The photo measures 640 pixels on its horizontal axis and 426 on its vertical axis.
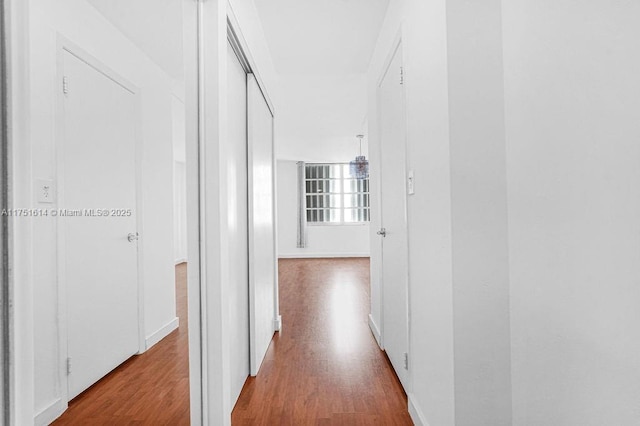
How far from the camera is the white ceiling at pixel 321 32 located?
2.45 metres

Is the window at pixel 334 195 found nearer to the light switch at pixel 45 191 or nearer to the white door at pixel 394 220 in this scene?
the white door at pixel 394 220

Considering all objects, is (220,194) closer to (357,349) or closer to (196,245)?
(196,245)

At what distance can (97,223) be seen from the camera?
958mm

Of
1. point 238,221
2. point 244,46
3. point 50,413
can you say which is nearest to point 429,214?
point 238,221

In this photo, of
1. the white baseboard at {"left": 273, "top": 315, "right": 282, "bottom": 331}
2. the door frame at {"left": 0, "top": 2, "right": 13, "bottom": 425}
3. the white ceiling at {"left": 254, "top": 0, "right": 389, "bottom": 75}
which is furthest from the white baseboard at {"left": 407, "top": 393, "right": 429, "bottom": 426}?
the white ceiling at {"left": 254, "top": 0, "right": 389, "bottom": 75}

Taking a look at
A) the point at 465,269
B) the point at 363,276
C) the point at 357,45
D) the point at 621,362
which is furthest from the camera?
the point at 363,276

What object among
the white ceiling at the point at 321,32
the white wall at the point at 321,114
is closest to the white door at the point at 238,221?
the white ceiling at the point at 321,32

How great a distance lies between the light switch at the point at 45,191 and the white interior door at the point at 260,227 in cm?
Result: 156

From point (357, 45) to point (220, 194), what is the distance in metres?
2.20

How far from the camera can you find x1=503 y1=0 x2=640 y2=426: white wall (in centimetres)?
79

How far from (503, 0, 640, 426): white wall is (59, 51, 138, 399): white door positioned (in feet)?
4.34

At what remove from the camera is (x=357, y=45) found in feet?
9.90

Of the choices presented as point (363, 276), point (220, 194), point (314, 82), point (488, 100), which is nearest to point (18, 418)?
point (220, 194)

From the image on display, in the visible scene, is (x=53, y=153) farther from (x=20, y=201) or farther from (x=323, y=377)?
(x=323, y=377)
